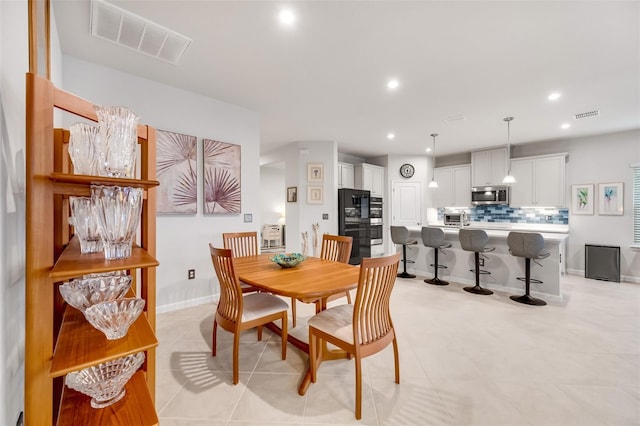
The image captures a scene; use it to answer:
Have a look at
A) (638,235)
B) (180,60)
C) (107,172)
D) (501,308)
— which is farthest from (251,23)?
(638,235)

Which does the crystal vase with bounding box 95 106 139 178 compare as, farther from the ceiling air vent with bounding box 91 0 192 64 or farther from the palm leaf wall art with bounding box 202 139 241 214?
the palm leaf wall art with bounding box 202 139 241 214

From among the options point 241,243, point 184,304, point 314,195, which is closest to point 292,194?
point 314,195

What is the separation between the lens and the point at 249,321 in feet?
6.45

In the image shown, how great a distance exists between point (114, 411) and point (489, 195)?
668 centimetres

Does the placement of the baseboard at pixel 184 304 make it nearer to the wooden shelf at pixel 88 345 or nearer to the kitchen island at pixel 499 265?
the wooden shelf at pixel 88 345

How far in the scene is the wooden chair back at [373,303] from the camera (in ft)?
5.20

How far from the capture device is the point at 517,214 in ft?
19.2

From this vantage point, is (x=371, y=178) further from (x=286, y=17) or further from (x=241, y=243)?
(x=286, y=17)

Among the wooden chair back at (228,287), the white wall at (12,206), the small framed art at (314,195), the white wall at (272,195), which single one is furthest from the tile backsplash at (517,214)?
the white wall at (12,206)

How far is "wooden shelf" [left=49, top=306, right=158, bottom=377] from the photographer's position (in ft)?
2.46

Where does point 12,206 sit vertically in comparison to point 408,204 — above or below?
below

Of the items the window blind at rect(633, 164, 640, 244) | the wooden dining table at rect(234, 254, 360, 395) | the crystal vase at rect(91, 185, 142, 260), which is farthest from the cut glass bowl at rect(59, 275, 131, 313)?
the window blind at rect(633, 164, 640, 244)

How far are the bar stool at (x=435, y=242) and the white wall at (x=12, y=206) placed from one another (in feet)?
14.3

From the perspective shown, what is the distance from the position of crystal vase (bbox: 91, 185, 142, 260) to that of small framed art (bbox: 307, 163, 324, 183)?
176 inches
